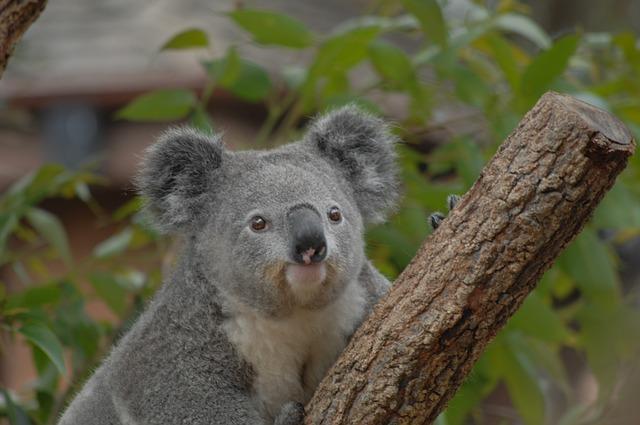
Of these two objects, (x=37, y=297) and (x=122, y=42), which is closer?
(x=37, y=297)

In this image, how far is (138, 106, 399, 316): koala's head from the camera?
307cm

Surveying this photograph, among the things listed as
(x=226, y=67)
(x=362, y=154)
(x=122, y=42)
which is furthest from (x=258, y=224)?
(x=122, y=42)

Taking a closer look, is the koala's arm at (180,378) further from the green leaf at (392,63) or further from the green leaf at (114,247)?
the green leaf at (392,63)

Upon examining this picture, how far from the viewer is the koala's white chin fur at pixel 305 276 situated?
9.78 ft

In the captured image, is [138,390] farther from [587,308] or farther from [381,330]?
[587,308]

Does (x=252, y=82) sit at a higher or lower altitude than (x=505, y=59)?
lower

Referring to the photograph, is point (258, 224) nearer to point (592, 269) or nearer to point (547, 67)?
point (547, 67)

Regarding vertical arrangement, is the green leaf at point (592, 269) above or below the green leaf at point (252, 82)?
above

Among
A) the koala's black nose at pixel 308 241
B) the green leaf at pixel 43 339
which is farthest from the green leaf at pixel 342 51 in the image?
the koala's black nose at pixel 308 241

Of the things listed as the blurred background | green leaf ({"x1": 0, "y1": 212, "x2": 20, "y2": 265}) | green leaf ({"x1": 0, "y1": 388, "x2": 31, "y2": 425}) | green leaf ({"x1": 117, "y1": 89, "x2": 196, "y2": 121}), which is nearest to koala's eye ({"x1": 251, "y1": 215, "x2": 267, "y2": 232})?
the blurred background

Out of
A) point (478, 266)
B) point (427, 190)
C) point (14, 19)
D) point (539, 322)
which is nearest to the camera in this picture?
point (478, 266)

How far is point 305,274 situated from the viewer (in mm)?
2986

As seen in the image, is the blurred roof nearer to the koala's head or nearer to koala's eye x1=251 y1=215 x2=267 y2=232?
the koala's head

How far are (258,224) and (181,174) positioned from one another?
0.51 m
